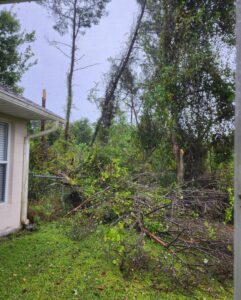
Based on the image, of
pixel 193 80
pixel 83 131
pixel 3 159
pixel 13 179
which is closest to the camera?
pixel 3 159

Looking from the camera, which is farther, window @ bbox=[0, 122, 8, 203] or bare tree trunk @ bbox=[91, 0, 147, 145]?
bare tree trunk @ bbox=[91, 0, 147, 145]

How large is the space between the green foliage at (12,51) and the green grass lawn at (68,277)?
819 centimetres

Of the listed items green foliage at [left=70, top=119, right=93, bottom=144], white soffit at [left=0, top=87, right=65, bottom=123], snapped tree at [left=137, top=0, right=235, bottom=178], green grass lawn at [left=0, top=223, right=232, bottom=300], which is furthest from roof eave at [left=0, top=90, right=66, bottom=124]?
green foliage at [left=70, top=119, right=93, bottom=144]

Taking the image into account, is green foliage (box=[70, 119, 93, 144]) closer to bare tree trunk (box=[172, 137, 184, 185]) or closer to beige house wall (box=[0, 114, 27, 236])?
bare tree trunk (box=[172, 137, 184, 185])

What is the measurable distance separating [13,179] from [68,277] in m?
2.58

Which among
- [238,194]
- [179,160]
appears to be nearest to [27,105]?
[238,194]

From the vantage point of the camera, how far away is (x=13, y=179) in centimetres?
564

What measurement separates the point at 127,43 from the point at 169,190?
8.48 meters

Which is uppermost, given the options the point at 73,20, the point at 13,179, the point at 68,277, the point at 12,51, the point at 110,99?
the point at 73,20

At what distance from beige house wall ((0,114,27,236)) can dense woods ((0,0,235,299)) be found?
710 mm

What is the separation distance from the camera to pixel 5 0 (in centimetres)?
143

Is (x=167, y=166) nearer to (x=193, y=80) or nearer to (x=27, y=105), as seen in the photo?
(x=193, y=80)

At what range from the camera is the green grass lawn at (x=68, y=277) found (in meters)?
3.37

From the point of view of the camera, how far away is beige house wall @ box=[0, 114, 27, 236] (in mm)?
5387
